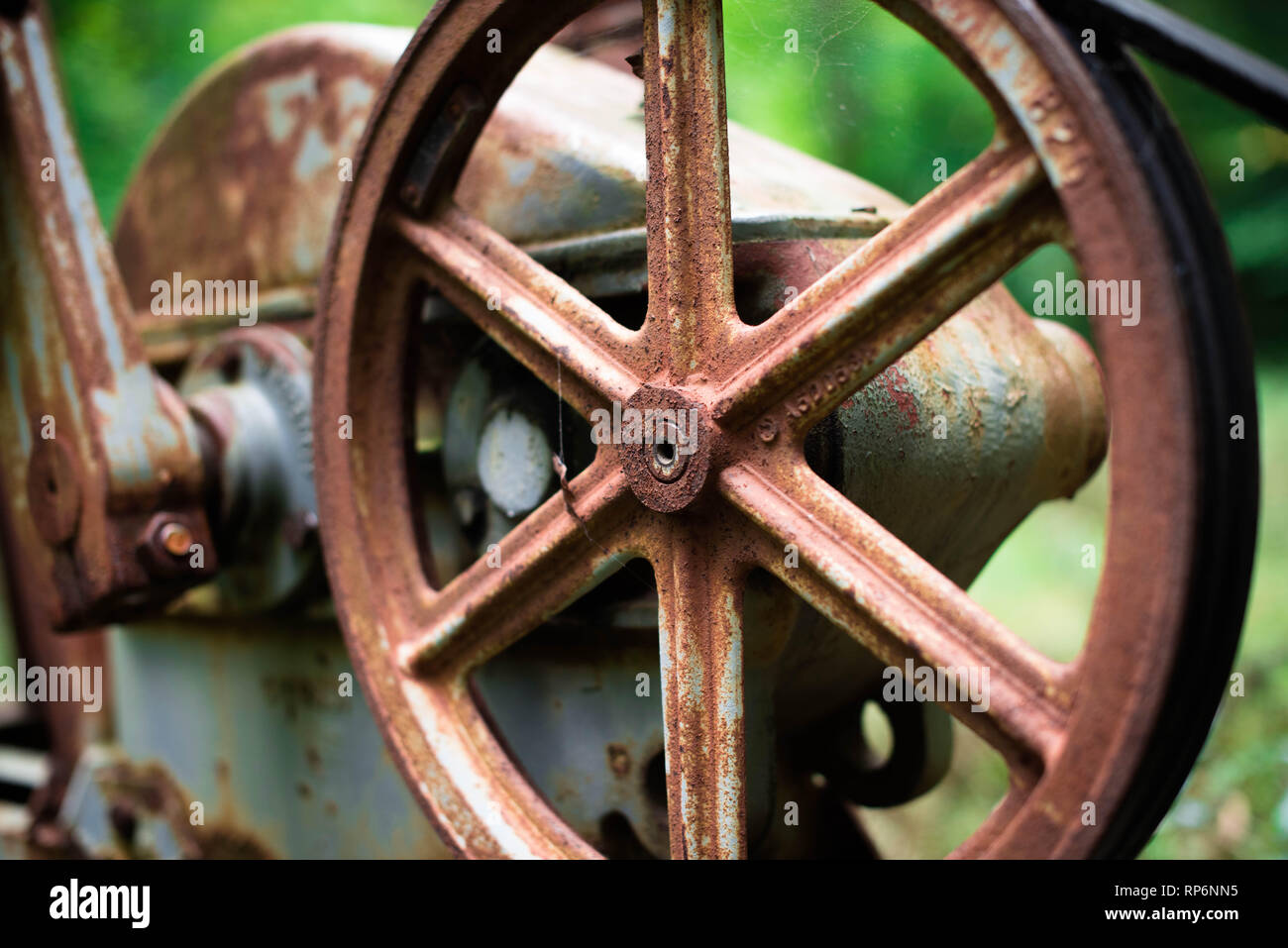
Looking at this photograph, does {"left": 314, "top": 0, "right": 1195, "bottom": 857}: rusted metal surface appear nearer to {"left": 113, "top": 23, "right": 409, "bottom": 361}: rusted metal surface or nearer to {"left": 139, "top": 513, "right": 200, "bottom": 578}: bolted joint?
{"left": 139, "top": 513, "right": 200, "bottom": 578}: bolted joint

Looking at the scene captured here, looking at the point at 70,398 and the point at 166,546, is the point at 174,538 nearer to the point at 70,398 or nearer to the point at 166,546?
the point at 166,546

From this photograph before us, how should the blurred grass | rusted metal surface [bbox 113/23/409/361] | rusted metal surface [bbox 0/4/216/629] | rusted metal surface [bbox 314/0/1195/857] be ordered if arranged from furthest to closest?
1. rusted metal surface [bbox 113/23/409/361]
2. rusted metal surface [bbox 0/4/216/629]
3. the blurred grass
4. rusted metal surface [bbox 314/0/1195/857]

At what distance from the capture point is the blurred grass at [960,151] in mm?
1338

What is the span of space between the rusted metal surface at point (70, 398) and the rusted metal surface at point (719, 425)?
0.34 meters

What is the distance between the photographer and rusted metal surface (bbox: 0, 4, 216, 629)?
61.2 inches

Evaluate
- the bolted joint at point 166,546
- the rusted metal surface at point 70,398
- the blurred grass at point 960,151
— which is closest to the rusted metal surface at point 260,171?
the rusted metal surface at point 70,398

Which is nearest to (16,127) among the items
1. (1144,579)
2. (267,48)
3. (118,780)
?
(267,48)

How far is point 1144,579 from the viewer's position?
81 centimetres

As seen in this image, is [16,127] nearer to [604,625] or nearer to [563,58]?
[563,58]

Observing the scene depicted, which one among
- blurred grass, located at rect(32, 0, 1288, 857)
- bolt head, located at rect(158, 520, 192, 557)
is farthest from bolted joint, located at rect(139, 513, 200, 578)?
blurred grass, located at rect(32, 0, 1288, 857)

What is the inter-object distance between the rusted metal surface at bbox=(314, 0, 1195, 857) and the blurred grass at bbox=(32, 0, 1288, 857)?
290mm

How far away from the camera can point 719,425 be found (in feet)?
3.57

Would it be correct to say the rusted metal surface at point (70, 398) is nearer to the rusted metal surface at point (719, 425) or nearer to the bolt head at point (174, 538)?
the bolt head at point (174, 538)

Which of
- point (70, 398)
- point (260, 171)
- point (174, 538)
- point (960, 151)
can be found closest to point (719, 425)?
point (174, 538)
